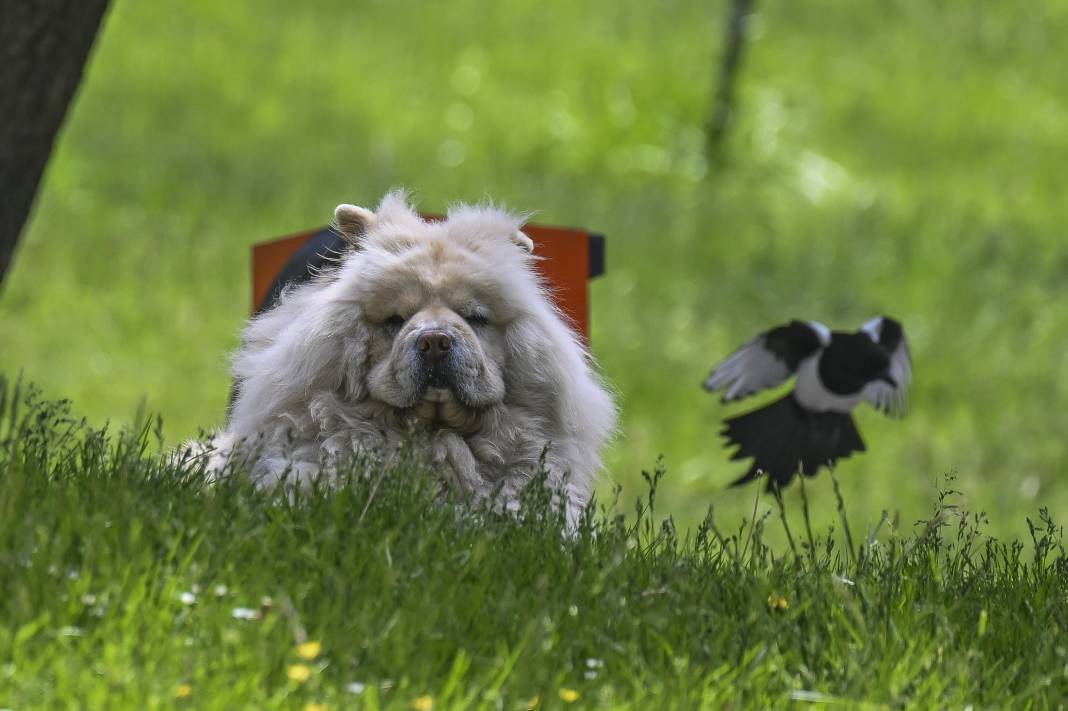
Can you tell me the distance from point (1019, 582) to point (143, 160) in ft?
43.2

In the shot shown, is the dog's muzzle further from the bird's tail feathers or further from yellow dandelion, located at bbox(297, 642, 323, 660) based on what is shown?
the bird's tail feathers

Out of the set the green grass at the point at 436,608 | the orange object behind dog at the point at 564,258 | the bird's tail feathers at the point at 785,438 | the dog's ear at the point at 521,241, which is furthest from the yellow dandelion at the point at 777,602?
the orange object behind dog at the point at 564,258

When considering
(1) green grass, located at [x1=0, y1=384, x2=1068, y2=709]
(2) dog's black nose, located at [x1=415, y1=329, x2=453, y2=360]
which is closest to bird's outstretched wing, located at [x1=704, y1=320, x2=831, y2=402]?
(1) green grass, located at [x1=0, y1=384, x2=1068, y2=709]

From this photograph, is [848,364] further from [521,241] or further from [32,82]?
[32,82]

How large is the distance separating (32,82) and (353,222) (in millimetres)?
1173

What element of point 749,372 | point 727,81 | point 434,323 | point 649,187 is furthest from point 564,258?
point 727,81

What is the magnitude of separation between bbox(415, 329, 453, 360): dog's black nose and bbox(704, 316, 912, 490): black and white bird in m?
1.52

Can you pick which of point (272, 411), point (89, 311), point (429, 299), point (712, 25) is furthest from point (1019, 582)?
→ point (712, 25)

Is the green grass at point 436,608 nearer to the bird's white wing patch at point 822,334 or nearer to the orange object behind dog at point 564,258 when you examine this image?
the bird's white wing patch at point 822,334

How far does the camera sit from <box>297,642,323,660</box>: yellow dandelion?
132 inches

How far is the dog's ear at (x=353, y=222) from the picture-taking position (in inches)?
207

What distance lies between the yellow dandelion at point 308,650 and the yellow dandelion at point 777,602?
1.31 meters

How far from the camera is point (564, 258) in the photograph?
6.32 m

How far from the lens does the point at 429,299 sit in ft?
16.2
